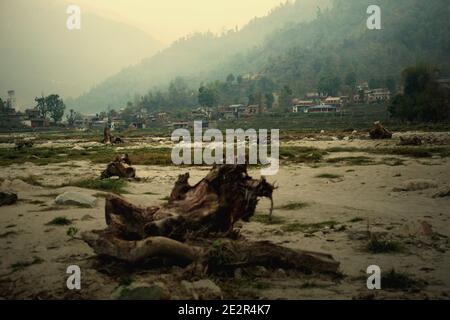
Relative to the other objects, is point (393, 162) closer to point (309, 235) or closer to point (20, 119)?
point (309, 235)

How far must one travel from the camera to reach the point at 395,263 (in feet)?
25.2

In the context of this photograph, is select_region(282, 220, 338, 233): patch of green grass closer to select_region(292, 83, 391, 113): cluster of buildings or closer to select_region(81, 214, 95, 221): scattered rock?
select_region(81, 214, 95, 221): scattered rock

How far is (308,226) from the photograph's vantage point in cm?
1069

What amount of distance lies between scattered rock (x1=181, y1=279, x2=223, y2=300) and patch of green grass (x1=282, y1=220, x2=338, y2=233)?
403 cm

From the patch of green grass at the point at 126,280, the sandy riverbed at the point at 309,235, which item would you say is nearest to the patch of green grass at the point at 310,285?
the sandy riverbed at the point at 309,235

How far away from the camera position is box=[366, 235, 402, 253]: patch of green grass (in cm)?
838

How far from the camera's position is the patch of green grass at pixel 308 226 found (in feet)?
33.8

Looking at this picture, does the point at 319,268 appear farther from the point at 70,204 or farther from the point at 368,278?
the point at 70,204

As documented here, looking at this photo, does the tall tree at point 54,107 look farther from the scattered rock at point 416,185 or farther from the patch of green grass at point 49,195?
the scattered rock at point 416,185

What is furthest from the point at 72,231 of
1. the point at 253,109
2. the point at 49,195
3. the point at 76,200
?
the point at 253,109

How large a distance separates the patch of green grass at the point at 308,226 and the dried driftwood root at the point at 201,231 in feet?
6.97

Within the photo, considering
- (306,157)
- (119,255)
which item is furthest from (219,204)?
(306,157)

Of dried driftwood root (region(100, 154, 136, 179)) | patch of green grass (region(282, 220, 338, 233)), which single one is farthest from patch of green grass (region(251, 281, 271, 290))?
dried driftwood root (region(100, 154, 136, 179))
